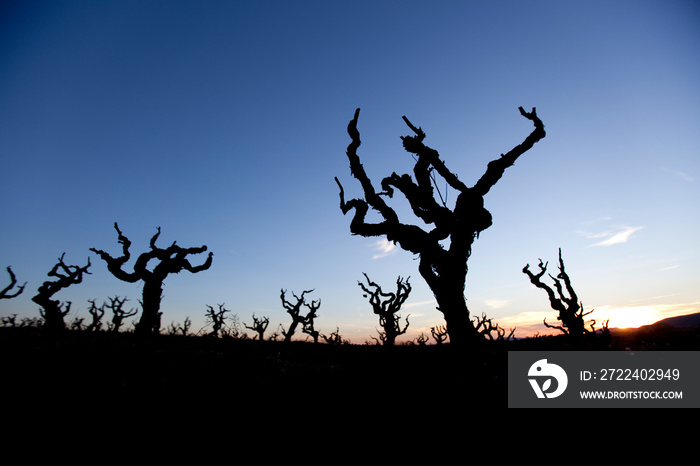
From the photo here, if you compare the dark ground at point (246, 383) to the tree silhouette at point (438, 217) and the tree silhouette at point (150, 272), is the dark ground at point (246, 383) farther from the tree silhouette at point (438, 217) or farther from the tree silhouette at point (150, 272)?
the tree silhouette at point (150, 272)

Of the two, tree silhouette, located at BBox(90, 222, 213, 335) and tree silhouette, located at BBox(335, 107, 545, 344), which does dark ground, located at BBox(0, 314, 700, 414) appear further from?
tree silhouette, located at BBox(90, 222, 213, 335)

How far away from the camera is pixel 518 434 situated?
480 centimetres

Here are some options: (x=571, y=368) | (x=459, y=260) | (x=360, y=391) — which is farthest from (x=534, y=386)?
(x=360, y=391)

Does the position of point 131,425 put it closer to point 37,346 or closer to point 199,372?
point 199,372

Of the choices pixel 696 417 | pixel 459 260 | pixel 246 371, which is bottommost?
pixel 246 371

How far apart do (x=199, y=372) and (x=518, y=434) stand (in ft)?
27.7

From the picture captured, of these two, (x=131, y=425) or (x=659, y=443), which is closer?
(x=659, y=443)
